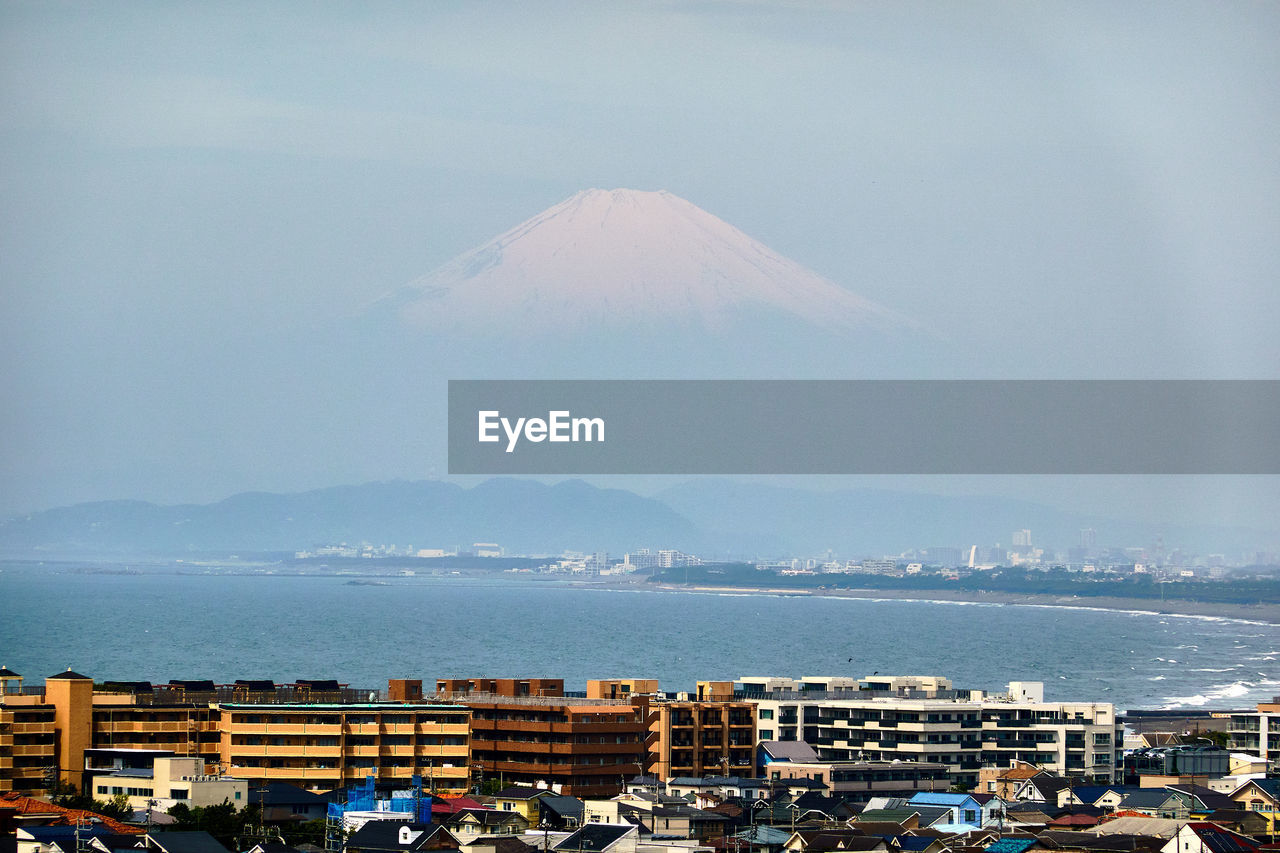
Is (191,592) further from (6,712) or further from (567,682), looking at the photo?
(6,712)

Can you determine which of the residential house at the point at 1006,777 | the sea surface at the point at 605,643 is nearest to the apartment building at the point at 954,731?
the residential house at the point at 1006,777

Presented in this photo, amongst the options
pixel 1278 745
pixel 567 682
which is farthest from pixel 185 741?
pixel 567 682

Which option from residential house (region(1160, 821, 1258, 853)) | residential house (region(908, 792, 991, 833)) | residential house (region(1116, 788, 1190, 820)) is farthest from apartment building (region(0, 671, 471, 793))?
residential house (region(1160, 821, 1258, 853))

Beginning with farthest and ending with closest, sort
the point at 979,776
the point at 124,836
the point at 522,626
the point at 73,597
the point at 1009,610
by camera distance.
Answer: the point at 1009,610, the point at 73,597, the point at 522,626, the point at 979,776, the point at 124,836

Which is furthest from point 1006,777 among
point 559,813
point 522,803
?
point 522,803

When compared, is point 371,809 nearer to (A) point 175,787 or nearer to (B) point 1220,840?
(A) point 175,787

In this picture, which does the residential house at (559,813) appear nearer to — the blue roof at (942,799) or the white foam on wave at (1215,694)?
the blue roof at (942,799)
